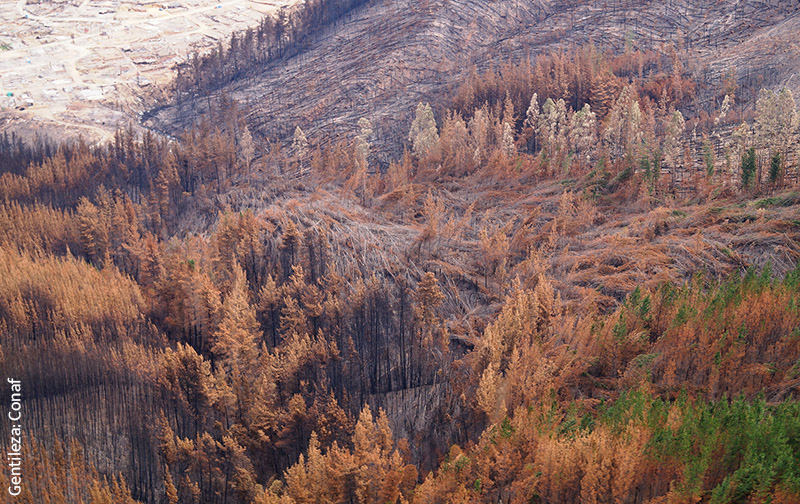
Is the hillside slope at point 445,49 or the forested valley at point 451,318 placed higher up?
the hillside slope at point 445,49

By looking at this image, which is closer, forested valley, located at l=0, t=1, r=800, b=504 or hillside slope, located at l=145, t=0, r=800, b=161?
forested valley, located at l=0, t=1, r=800, b=504

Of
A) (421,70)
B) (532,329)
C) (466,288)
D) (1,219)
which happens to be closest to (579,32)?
(421,70)

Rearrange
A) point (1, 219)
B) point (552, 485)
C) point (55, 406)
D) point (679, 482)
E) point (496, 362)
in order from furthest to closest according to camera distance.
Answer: point (1, 219) < point (55, 406) < point (496, 362) < point (552, 485) < point (679, 482)

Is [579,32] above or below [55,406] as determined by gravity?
above

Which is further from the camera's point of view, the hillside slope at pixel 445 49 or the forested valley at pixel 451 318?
the hillside slope at pixel 445 49

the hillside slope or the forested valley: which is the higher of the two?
the hillside slope

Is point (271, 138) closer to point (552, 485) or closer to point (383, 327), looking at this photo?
point (383, 327)

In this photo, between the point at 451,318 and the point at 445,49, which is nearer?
the point at 451,318

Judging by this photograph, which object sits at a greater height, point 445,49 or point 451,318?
point 445,49
